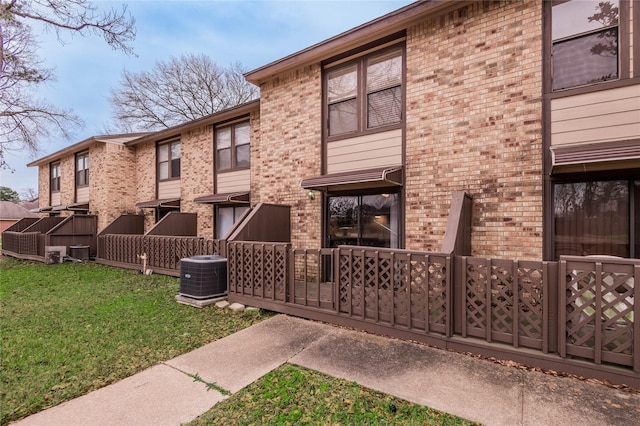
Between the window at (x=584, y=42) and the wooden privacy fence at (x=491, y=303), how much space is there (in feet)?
10.9

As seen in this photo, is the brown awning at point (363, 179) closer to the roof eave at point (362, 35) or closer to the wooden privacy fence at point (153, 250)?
the roof eave at point (362, 35)

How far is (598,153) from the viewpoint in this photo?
4230mm

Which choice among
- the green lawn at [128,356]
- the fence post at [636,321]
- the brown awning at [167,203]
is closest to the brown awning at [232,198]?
the green lawn at [128,356]

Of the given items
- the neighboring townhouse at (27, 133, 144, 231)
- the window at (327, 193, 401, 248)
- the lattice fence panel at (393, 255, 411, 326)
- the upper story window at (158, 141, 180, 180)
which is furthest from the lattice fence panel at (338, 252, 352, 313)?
the neighboring townhouse at (27, 133, 144, 231)

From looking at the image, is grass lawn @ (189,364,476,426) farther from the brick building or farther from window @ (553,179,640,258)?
window @ (553,179,640,258)

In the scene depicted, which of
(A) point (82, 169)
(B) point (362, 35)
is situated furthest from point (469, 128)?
(A) point (82, 169)

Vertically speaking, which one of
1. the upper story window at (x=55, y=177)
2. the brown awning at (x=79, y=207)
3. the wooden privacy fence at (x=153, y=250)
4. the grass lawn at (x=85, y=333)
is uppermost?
the upper story window at (x=55, y=177)

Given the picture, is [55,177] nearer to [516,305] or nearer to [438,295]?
[438,295]

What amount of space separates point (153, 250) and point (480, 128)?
10.1 meters

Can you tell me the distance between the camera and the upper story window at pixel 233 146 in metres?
10.5

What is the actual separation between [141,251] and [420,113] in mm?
10085

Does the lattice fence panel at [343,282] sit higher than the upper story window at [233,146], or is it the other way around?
the upper story window at [233,146]

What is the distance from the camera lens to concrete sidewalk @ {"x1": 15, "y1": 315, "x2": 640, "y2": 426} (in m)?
2.78

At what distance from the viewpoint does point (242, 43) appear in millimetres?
31484
